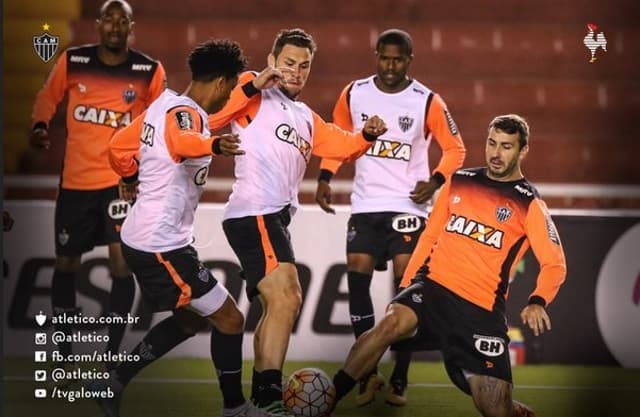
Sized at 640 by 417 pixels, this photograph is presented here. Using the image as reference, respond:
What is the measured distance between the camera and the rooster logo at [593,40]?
5.41m

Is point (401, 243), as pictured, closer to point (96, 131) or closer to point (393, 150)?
point (393, 150)

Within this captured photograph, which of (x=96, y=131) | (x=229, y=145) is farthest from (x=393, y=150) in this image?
(x=229, y=145)

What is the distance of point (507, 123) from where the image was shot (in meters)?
5.09

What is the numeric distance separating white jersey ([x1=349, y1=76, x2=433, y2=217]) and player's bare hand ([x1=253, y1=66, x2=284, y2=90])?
0.79 meters

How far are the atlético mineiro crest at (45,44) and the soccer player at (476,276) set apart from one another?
5.42ft

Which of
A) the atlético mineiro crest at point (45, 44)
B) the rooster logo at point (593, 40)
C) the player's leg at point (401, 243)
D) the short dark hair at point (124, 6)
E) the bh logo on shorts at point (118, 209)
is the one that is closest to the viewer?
the atlético mineiro crest at point (45, 44)

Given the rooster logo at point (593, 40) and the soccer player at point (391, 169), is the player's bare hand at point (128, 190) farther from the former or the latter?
the rooster logo at point (593, 40)

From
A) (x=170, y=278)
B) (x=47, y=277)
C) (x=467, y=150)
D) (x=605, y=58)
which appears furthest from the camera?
(x=467, y=150)

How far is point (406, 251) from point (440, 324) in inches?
30.3

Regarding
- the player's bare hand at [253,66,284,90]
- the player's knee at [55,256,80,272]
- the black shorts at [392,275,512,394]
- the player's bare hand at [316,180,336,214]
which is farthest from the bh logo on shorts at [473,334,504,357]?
the player's knee at [55,256,80,272]

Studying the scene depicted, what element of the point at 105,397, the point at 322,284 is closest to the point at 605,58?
the point at 322,284

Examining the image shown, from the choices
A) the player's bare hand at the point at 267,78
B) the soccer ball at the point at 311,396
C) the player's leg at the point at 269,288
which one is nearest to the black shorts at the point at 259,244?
the player's leg at the point at 269,288

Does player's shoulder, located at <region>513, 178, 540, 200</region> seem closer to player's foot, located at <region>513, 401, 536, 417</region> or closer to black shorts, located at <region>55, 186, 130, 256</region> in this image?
player's foot, located at <region>513, 401, 536, 417</region>

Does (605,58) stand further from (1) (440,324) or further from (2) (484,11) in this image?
(1) (440,324)
